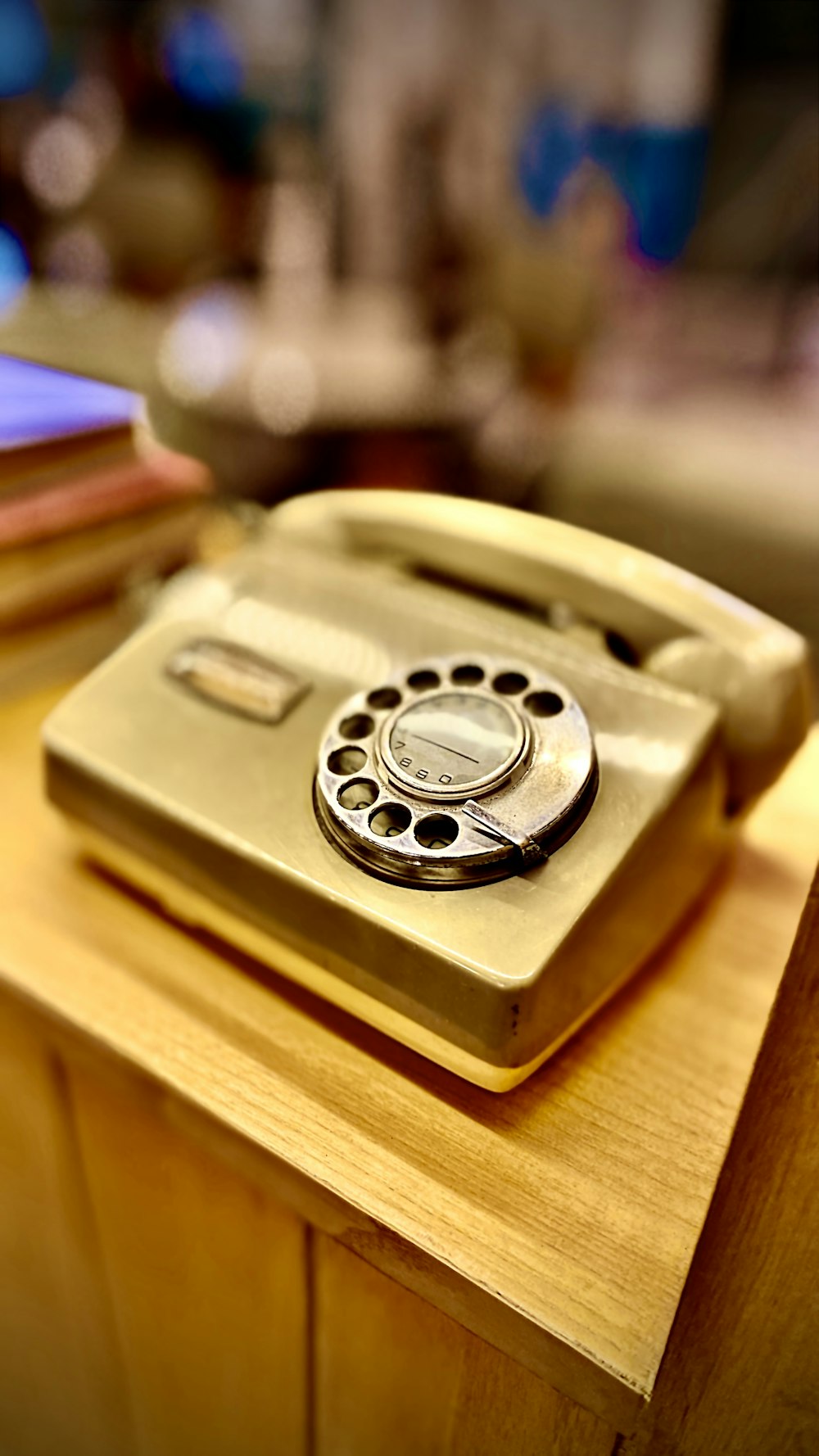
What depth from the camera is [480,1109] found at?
425mm

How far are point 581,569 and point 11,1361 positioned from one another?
0.71 metres

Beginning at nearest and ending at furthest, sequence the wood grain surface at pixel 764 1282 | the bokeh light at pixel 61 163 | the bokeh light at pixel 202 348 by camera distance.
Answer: the wood grain surface at pixel 764 1282 → the bokeh light at pixel 202 348 → the bokeh light at pixel 61 163

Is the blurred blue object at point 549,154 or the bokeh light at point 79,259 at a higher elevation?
the blurred blue object at point 549,154

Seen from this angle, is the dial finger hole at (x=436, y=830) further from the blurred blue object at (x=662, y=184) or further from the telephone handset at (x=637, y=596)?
the blurred blue object at (x=662, y=184)

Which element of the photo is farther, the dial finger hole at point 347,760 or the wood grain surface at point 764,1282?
the dial finger hole at point 347,760

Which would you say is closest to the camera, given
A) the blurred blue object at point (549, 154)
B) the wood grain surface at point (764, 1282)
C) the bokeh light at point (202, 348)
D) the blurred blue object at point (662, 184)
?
the wood grain surface at point (764, 1282)

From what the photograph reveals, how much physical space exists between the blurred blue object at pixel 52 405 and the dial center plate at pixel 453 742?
0.36 metres

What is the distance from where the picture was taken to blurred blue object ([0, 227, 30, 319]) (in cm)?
312

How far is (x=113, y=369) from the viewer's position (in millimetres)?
1677

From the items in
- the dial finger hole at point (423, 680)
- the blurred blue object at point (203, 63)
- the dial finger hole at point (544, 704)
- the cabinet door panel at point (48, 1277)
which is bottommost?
the cabinet door panel at point (48, 1277)

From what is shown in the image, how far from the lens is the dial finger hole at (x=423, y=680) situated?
0.49 metres

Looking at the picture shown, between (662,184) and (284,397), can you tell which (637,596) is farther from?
(662,184)

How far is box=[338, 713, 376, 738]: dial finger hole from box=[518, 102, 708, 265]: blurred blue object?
4.35 meters

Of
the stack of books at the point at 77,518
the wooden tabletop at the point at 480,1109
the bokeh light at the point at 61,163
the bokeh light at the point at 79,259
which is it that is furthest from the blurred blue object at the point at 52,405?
the bokeh light at the point at 61,163
